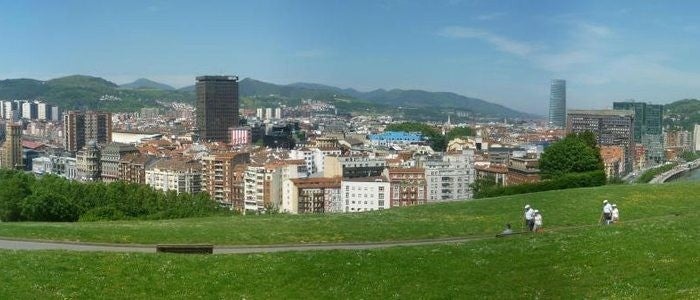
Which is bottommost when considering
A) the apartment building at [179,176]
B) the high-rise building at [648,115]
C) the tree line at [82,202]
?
the apartment building at [179,176]

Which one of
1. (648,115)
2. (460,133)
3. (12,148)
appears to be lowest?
(12,148)

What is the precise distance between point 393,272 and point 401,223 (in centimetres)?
681

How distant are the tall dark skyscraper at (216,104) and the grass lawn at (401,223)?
136 metres

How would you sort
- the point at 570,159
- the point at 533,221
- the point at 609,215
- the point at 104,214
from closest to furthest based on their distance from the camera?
the point at 533,221, the point at 609,215, the point at 104,214, the point at 570,159

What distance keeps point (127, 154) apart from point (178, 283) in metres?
95.3

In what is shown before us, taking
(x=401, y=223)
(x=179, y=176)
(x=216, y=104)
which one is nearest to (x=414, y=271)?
(x=401, y=223)

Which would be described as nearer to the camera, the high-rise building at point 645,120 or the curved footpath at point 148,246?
the curved footpath at point 148,246

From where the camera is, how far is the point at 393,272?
411 inches

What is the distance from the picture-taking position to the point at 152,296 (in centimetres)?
944

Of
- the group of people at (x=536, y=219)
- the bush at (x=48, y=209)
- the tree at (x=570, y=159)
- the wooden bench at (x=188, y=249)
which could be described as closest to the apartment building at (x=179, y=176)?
the tree at (x=570, y=159)

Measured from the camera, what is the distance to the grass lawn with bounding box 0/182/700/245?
48.8 feet

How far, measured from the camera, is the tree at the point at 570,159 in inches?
1411

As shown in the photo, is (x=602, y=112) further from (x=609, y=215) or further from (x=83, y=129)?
(x=609, y=215)

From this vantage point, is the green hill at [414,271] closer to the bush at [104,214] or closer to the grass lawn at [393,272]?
the grass lawn at [393,272]
